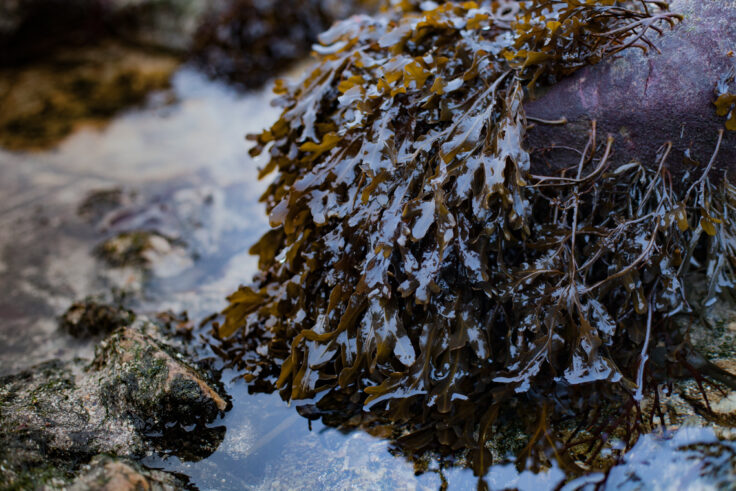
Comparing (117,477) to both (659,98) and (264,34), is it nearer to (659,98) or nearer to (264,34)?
(659,98)

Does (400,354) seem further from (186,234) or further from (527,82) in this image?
(186,234)

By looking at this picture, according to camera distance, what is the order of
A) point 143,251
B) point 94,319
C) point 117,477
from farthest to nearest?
point 143,251, point 94,319, point 117,477

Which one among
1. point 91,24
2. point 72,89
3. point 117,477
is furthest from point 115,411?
point 91,24

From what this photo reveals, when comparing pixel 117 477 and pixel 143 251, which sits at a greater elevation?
pixel 117 477

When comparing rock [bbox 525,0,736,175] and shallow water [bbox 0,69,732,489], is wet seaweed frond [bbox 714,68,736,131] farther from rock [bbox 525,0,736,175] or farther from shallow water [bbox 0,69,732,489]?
shallow water [bbox 0,69,732,489]

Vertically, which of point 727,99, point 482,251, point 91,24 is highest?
point 91,24

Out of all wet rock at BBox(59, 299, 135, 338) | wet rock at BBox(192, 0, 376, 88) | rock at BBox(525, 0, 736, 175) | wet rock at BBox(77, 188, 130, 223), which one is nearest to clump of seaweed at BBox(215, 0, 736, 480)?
rock at BBox(525, 0, 736, 175)

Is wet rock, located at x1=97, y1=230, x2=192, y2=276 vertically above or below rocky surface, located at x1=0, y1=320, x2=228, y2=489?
below
